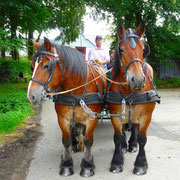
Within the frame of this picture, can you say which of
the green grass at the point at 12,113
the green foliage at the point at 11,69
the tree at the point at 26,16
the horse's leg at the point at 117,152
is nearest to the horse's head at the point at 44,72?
the horse's leg at the point at 117,152

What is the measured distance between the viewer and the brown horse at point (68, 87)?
2707 millimetres

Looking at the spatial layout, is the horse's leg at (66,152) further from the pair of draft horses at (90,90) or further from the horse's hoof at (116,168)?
the horse's hoof at (116,168)

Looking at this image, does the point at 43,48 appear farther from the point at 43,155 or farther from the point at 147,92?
the point at 43,155

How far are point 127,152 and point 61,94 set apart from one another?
1942mm

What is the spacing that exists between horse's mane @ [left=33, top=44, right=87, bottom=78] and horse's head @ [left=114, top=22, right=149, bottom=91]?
0.57m

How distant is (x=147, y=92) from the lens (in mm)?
3182

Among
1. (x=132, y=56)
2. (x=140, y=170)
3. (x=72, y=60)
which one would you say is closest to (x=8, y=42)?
(x=72, y=60)

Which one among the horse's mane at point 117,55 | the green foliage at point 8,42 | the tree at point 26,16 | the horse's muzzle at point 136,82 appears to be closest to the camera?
the horse's muzzle at point 136,82

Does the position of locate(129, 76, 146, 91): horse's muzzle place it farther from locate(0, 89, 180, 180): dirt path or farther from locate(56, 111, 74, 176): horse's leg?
locate(0, 89, 180, 180): dirt path

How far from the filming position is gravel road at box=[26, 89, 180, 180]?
3.18 metres

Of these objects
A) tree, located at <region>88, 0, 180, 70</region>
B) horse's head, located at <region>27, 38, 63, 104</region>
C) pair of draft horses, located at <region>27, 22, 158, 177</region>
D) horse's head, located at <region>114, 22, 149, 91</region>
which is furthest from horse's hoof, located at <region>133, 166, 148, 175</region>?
tree, located at <region>88, 0, 180, 70</region>

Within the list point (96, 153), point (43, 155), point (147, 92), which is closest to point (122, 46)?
point (147, 92)

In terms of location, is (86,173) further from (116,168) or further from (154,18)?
(154,18)

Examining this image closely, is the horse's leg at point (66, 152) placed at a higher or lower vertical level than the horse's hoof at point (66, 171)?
higher
